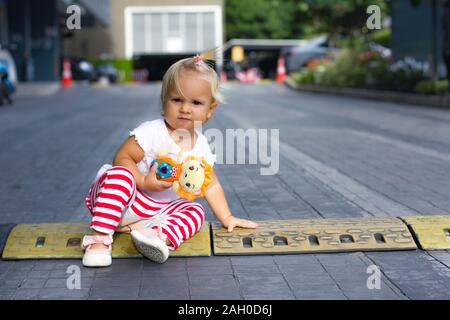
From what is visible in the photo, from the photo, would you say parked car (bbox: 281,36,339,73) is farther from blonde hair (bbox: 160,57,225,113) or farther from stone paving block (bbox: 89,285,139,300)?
stone paving block (bbox: 89,285,139,300)

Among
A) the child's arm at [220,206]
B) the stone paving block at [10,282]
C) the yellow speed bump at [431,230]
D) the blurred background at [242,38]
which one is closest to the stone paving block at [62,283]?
the stone paving block at [10,282]

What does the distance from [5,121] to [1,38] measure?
17.8 metres

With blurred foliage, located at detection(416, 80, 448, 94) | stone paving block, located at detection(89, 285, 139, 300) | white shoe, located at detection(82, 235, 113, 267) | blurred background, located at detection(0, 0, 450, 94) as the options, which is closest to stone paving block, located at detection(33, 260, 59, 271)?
white shoe, located at detection(82, 235, 113, 267)

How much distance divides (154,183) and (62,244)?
73 centimetres

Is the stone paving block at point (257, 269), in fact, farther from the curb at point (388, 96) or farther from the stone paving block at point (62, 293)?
the curb at point (388, 96)

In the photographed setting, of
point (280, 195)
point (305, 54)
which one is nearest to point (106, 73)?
point (305, 54)

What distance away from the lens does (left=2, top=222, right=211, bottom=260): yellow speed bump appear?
451 cm

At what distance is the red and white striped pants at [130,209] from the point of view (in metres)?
4.29

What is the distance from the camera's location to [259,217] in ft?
18.4

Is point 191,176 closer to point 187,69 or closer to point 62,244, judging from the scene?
point 187,69

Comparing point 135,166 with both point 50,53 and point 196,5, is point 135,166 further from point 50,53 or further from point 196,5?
point 196,5

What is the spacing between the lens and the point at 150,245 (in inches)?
165

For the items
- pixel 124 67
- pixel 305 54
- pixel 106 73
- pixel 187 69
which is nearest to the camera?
pixel 187 69

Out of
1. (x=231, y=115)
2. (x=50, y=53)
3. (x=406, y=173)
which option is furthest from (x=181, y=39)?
(x=406, y=173)
